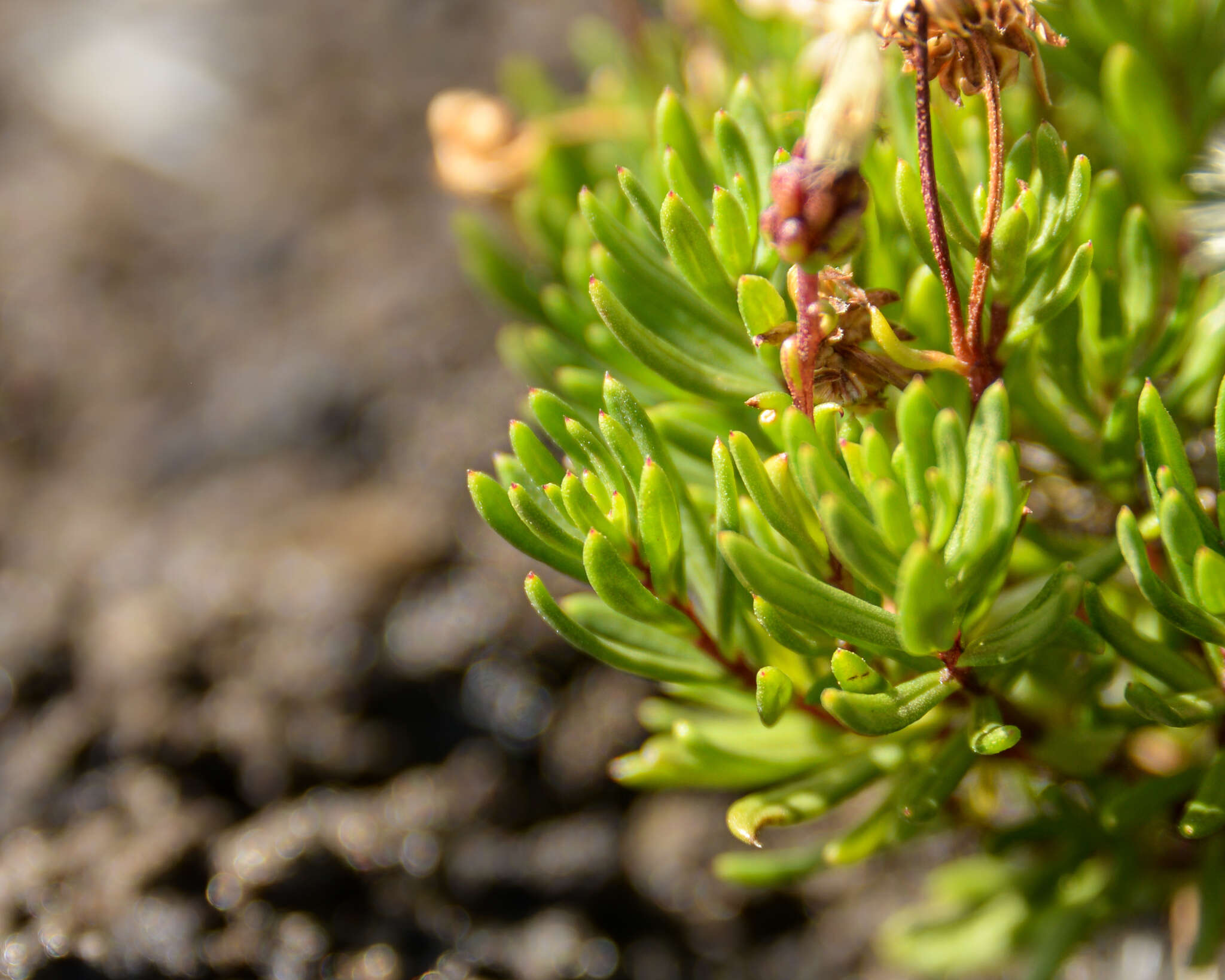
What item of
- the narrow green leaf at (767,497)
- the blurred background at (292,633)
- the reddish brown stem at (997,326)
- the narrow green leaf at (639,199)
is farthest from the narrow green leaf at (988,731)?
the blurred background at (292,633)

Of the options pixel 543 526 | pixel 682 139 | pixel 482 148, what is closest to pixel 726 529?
pixel 543 526

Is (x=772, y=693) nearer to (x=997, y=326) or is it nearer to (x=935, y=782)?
(x=935, y=782)

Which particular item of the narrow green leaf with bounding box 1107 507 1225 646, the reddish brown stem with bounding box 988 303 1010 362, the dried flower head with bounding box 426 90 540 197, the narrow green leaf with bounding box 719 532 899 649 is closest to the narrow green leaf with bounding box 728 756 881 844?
the narrow green leaf with bounding box 719 532 899 649

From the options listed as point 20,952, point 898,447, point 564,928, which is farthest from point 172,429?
point 898,447

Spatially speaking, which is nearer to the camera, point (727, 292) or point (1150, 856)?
point (727, 292)

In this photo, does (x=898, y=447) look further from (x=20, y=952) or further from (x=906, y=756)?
(x=20, y=952)

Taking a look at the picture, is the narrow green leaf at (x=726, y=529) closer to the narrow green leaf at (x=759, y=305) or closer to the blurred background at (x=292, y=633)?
the narrow green leaf at (x=759, y=305)
